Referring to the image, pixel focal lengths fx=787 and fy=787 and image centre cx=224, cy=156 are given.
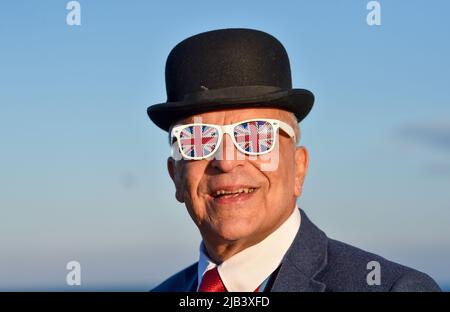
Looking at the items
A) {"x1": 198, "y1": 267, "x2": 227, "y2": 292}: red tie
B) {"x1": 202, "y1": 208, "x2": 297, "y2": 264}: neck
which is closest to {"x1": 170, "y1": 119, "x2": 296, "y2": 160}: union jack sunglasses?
{"x1": 202, "y1": 208, "x2": 297, "y2": 264}: neck

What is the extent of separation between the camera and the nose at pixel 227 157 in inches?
217

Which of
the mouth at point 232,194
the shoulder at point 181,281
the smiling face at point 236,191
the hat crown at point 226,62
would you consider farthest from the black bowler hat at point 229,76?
the shoulder at point 181,281

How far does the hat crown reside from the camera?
571 cm

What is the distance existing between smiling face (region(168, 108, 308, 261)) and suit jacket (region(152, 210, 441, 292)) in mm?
262

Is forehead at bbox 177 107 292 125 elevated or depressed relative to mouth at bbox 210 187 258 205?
elevated

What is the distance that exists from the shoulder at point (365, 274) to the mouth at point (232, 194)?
2.58ft

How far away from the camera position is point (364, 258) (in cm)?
564

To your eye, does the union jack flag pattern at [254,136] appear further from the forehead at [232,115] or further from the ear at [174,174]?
the ear at [174,174]

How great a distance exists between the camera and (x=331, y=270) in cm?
564

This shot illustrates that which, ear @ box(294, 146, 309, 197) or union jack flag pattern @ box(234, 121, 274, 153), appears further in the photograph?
ear @ box(294, 146, 309, 197)

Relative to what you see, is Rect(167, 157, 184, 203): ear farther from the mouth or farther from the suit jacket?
the suit jacket
